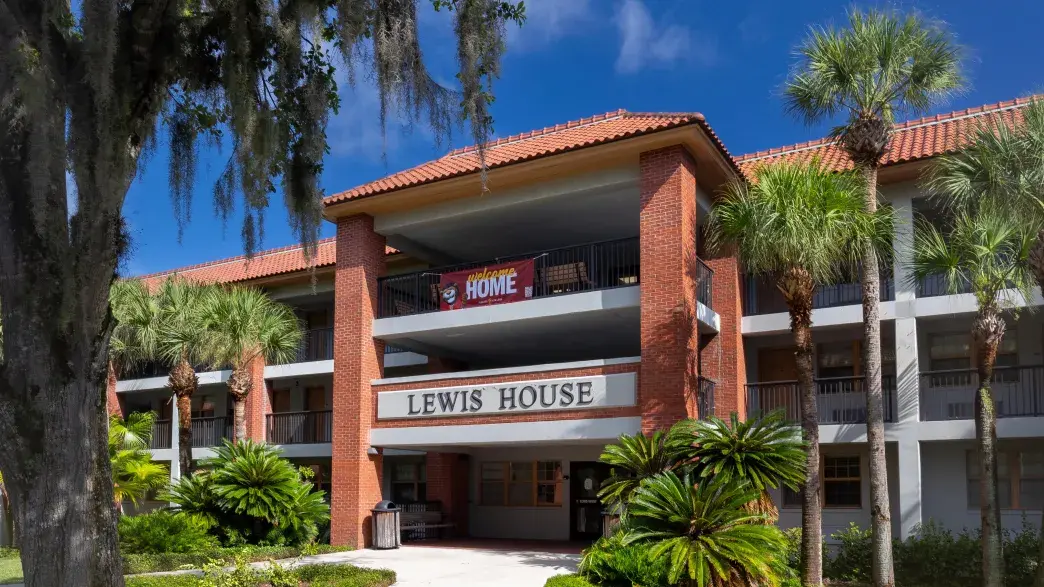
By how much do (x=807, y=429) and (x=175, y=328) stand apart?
15.5 metres

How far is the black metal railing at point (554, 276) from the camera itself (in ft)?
65.0

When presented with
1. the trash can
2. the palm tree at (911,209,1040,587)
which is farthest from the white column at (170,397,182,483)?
the palm tree at (911,209,1040,587)

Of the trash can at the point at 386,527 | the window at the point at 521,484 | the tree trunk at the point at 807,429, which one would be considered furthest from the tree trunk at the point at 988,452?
the trash can at the point at 386,527

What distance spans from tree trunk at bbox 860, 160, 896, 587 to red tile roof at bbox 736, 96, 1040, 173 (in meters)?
3.26

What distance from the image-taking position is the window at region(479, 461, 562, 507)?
24.7 metres

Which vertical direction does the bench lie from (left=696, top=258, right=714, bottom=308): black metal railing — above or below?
below

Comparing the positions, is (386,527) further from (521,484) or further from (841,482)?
(841,482)

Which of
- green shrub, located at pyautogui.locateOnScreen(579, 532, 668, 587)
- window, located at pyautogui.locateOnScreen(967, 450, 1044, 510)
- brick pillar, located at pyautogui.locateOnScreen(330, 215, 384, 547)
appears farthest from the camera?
brick pillar, located at pyautogui.locateOnScreen(330, 215, 384, 547)

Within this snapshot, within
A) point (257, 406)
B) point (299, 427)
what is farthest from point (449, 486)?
point (257, 406)

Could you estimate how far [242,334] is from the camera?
2328cm

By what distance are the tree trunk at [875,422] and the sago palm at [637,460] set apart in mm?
3180

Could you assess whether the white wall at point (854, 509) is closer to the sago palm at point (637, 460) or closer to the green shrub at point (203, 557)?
the sago palm at point (637, 460)

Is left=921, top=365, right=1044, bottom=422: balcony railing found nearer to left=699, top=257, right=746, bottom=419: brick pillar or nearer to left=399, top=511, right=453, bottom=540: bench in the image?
left=699, top=257, right=746, bottom=419: brick pillar

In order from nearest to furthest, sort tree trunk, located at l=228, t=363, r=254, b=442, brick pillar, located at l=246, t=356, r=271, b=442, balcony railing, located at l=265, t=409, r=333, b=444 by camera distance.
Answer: tree trunk, located at l=228, t=363, r=254, b=442 → balcony railing, located at l=265, t=409, r=333, b=444 → brick pillar, located at l=246, t=356, r=271, b=442
